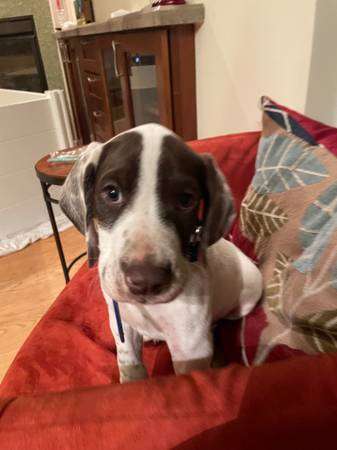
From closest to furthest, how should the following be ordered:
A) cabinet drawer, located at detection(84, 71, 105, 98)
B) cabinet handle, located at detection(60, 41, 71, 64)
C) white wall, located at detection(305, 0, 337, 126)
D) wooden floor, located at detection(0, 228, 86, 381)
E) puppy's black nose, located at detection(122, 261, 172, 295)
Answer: puppy's black nose, located at detection(122, 261, 172, 295) → white wall, located at detection(305, 0, 337, 126) → wooden floor, located at detection(0, 228, 86, 381) → cabinet drawer, located at detection(84, 71, 105, 98) → cabinet handle, located at detection(60, 41, 71, 64)

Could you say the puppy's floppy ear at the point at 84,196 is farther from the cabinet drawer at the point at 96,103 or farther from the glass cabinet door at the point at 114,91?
the cabinet drawer at the point at 96,103

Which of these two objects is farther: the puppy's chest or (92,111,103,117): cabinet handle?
(92,111,103,117): cabinet handle

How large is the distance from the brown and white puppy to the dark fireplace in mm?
4658

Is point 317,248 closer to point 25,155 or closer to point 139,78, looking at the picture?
point 139,78

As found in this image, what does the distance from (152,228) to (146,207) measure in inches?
1.8

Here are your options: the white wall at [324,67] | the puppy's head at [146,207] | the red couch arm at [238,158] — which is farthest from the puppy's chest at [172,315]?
the white wall at [324,67]

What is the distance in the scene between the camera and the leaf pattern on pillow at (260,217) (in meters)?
0.93

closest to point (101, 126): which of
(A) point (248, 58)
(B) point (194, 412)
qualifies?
(A) point (248, 58)

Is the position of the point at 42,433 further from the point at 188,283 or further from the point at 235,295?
the point at 235,295

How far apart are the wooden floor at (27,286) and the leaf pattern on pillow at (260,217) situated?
121cm

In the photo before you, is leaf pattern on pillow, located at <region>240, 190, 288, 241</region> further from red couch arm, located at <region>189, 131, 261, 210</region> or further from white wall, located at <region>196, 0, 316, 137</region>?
white wall, located at <region>196, 0, 316, 137</region>

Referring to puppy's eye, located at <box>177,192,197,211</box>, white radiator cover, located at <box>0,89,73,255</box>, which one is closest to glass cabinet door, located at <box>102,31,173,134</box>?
white radiator cover, located at <box>0,89,73,255</box>

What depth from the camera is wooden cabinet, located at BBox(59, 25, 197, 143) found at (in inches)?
73.3

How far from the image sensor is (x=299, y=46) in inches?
50.1
